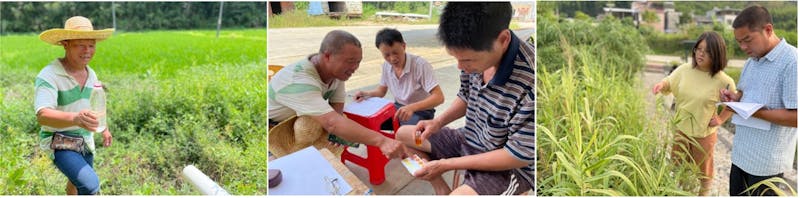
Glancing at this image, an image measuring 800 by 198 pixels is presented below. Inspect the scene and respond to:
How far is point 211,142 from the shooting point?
362cm

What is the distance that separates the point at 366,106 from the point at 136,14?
3986 millimetres

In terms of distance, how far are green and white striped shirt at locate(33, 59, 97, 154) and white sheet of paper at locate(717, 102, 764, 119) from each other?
289 cm

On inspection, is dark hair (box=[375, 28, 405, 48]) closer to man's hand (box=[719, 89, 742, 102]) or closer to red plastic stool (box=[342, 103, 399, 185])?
red plastic stool (box=[342, 103, 399, 185])

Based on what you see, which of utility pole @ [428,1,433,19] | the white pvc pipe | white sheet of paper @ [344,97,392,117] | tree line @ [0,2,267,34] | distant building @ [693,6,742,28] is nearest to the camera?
utility pole @ [428,1,433,19]

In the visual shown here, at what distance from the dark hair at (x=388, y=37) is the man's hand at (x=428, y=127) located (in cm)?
39

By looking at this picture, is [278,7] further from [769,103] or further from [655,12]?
[655,12]

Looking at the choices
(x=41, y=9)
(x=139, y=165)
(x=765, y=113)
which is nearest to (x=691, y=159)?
(x=765, y=113)

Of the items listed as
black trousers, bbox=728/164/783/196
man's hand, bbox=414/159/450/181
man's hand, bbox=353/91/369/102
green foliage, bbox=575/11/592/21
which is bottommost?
black trousers, bbox=728/164/783/196

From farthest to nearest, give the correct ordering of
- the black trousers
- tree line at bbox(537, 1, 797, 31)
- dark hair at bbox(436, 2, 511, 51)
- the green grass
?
tree line at bbox(537, 1, 797, 31) < the green grass < the black trousers < dark hair at bbox(436, 2, 511, 51)

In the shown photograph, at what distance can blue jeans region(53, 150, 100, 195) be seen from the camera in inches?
102

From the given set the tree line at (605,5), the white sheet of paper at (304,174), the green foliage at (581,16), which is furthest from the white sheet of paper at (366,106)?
the green foliage at (581,16)

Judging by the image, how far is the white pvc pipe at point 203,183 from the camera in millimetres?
2773

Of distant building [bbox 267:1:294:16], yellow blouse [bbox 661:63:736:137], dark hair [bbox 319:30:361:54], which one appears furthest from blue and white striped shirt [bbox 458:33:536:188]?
yellow blouse [bbox 661:63:736:137]

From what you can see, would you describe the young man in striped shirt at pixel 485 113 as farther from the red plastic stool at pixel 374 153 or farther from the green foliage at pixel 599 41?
the green foliage at pixel 599 41
